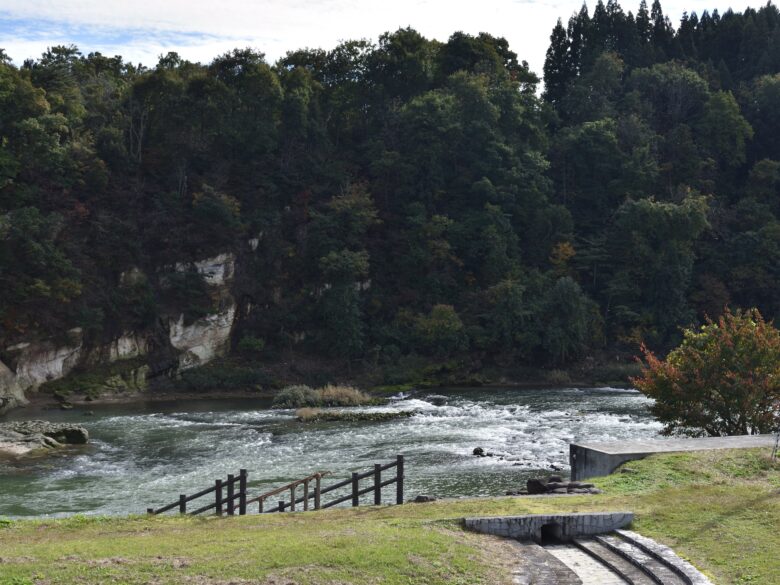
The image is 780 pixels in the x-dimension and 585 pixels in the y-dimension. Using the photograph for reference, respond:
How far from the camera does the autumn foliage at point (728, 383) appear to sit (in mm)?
29219

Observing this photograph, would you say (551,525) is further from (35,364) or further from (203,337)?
(203,337)

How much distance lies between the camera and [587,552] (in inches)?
706

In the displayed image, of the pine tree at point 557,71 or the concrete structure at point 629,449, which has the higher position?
the pine tree at point 557,71

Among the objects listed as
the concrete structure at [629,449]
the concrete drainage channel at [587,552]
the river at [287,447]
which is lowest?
the river at [287,447]

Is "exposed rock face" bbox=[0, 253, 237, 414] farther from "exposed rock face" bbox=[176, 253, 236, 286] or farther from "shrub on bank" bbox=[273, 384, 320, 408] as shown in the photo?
"shrub on bank" bbox=[273, 384, 320, 408]

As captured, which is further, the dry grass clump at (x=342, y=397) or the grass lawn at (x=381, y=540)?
the dry grass clump at (x=342, y=397)

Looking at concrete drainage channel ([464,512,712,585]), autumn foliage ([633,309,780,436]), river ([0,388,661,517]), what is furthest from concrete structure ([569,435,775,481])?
concrete drainage channel ([464,512,712,585])

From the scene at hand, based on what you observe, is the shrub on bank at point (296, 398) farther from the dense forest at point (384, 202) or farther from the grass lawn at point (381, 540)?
the grass lawn at point (381, 540)

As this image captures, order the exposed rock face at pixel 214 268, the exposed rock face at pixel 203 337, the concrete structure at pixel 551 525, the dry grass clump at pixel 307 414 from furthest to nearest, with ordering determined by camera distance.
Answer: the exposed rock face at pixel 214 268 → the exposed rock face at pixel 203 337 → the dry grass clump at pixel 307 414 → the concrete structure at pixel 551 525

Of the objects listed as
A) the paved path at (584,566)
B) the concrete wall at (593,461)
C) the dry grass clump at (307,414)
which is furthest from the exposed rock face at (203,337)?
the paved path at (584,566)

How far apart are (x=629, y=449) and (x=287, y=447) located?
18015mm

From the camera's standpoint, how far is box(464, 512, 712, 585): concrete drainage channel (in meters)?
16.0

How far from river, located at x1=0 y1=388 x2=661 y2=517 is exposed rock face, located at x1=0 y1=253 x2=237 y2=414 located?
4.90 m

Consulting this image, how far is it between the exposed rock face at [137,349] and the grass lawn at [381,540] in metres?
37.1
